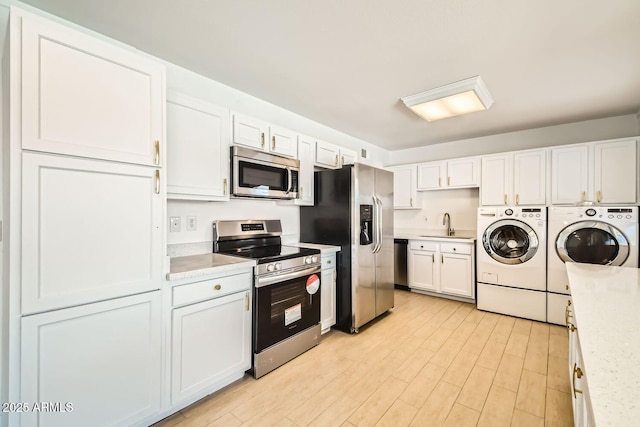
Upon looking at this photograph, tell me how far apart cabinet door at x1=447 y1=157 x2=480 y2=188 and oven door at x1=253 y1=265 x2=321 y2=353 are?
109 inches

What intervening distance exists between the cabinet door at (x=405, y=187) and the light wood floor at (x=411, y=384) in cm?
224

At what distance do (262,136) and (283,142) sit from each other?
0.87 feet

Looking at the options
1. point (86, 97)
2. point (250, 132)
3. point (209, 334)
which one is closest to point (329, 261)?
point (209, 334)

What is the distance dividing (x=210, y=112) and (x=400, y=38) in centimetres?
153

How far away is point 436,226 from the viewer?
15.8 feet

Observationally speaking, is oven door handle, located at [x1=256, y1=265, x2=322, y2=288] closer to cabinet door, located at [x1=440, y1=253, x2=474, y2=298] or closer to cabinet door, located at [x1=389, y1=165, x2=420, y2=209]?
cabinet door, located at [x1=440, y1=253, x2=474, y2=298]

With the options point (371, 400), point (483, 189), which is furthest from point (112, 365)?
point (483, 189)

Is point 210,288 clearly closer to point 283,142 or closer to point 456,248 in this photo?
point 283,142

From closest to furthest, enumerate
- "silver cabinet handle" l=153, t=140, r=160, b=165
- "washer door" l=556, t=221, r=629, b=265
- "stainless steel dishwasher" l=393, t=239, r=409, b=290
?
1. "silver cabinet handle" l=153, t=140, r=160, b=165
2. "washer door" l=556, t=221, r=629, b=265
3. "stainless steel dishwasher" l=393, t=239, r=409, b=290

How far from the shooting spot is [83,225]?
1.39 metres

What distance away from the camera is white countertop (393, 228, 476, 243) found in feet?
13.4

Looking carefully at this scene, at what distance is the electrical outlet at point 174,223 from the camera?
231 cm

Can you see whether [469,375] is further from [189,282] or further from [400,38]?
[400,38]

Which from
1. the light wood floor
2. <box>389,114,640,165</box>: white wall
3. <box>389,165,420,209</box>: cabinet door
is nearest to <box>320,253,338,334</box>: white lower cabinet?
the light wood floor
